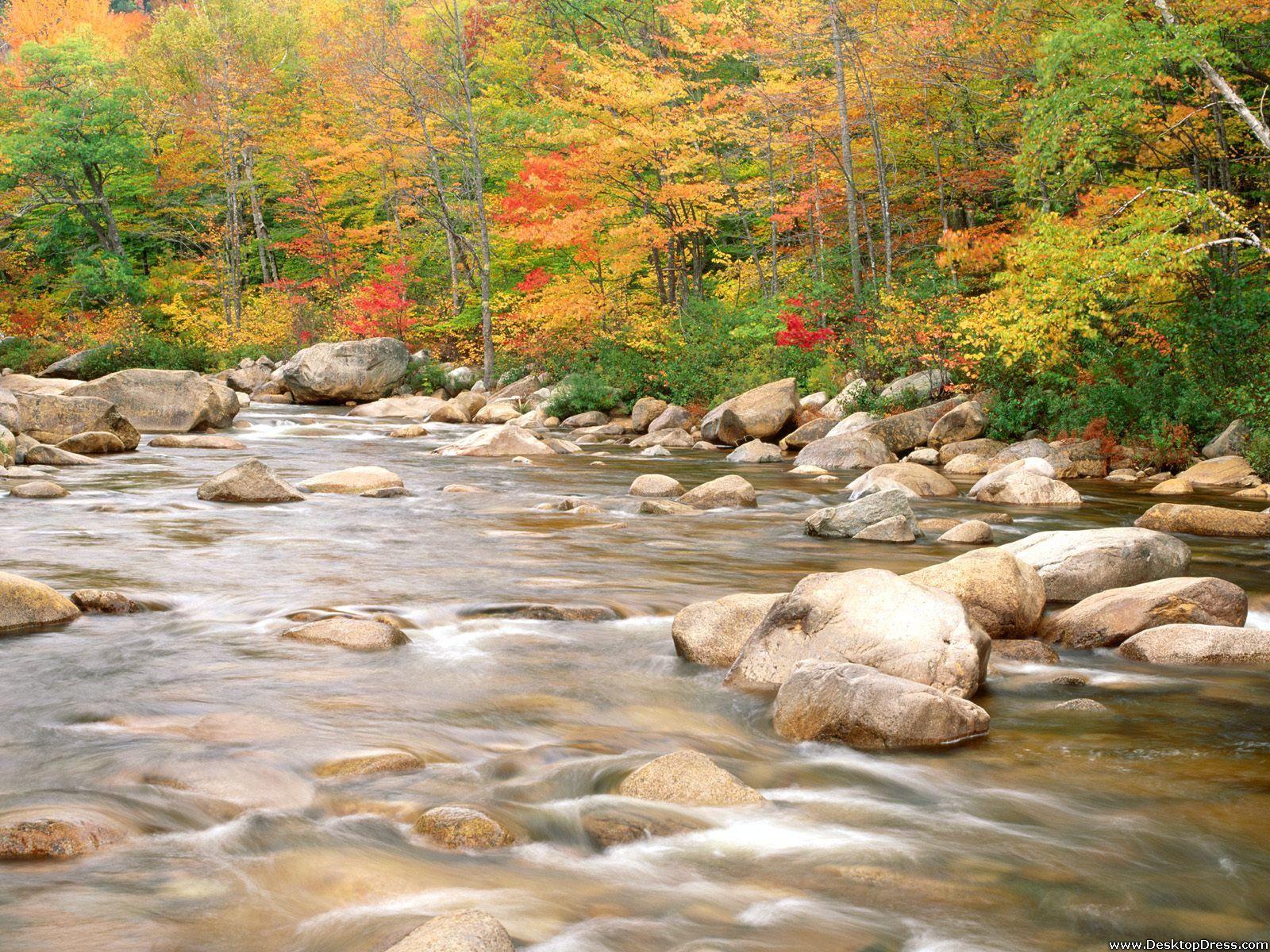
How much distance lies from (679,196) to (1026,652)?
732 inches

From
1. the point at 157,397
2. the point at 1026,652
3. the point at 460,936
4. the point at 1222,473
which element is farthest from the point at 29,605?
the point at 157,397

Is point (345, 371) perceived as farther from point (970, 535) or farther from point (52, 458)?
point (970, 535)

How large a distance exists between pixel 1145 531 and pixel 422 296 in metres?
31.2

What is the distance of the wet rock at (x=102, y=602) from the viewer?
6953mm

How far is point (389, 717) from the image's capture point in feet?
17.1

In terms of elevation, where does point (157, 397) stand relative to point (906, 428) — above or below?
above

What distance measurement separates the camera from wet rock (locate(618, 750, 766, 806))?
4.31 m

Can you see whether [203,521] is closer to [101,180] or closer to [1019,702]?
[1019,702]

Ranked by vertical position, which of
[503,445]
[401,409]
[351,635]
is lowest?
[351,635]

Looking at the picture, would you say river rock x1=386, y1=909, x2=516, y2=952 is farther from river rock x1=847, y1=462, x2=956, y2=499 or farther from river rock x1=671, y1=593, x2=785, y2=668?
river rock x1=847, y1=462, x2=956, y2=499

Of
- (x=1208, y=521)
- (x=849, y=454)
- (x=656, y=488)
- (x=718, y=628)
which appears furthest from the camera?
(x=849, y=454)

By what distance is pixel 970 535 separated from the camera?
971cm

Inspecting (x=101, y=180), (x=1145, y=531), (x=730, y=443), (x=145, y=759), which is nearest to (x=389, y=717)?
(x=145, y=759)

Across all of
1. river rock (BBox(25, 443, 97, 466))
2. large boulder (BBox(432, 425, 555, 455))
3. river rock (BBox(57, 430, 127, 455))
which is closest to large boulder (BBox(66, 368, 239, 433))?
river rock (BBox(57, 430, 127, 455))
